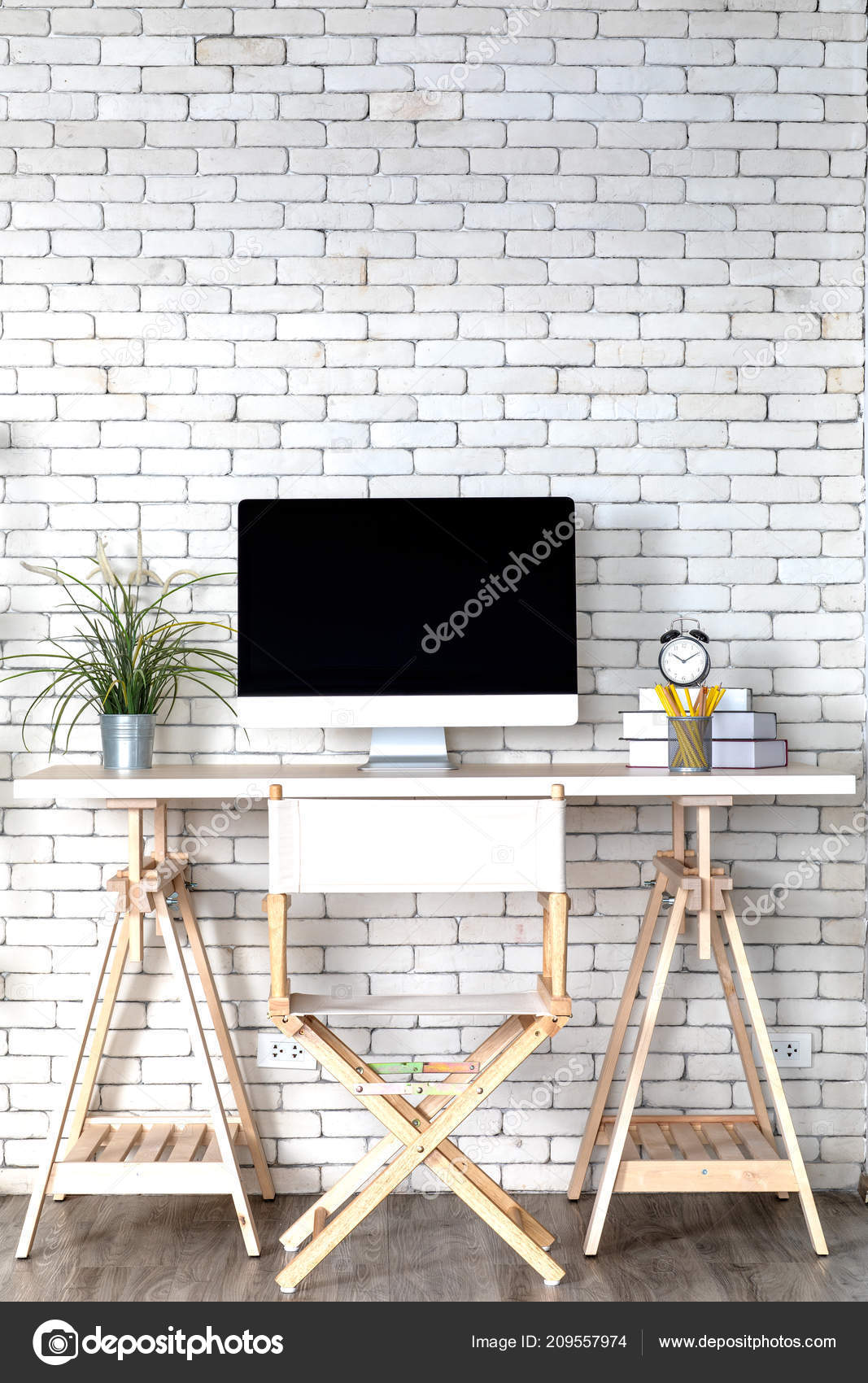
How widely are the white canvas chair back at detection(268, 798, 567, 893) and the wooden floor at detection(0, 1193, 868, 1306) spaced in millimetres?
785

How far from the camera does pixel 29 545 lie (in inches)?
106

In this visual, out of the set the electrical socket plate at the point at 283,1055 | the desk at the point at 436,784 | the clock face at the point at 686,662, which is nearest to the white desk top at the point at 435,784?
the desk at the point at 436,784

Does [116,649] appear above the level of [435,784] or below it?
above

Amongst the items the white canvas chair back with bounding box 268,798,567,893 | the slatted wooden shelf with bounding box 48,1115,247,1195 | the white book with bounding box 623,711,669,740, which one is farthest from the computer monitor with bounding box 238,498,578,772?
the slatted wooden shelf with bounding box 48,1115,247,1195

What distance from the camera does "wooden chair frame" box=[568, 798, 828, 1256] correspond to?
230 centimetres

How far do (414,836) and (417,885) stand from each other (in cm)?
9

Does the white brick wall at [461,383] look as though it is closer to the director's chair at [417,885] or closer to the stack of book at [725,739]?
the stack of book at [725,739]

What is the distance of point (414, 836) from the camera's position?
211cm

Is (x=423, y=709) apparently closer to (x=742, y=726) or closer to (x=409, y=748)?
(x=409, y=748)

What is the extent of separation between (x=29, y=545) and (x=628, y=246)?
157cm

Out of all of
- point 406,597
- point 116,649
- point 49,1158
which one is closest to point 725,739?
point 406,597
